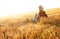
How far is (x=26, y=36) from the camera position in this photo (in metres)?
5.25

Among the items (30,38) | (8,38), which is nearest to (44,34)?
(30,38)

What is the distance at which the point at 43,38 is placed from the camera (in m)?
4.87

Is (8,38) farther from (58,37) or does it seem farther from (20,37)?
(58,37)

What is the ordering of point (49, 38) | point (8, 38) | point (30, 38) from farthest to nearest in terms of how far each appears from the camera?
point (8, 38) < point (30, 38) < point (49, 38)

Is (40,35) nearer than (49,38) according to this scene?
No

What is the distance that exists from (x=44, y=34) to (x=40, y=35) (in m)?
0.14

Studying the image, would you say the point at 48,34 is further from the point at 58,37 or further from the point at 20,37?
the point at 20,37

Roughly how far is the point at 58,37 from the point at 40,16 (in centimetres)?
515

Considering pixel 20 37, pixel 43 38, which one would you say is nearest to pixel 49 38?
pixel 43 38

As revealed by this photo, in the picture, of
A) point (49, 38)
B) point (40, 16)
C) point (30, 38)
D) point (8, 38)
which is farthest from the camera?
point (40, 16)

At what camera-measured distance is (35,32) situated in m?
5.41

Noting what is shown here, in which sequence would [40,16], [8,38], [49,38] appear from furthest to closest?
1. [40,16]
2. [8,38]
3. [49,38]

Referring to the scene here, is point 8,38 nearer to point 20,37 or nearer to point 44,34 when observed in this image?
point 20,37

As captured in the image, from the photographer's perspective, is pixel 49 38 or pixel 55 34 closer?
pixel 49 38
